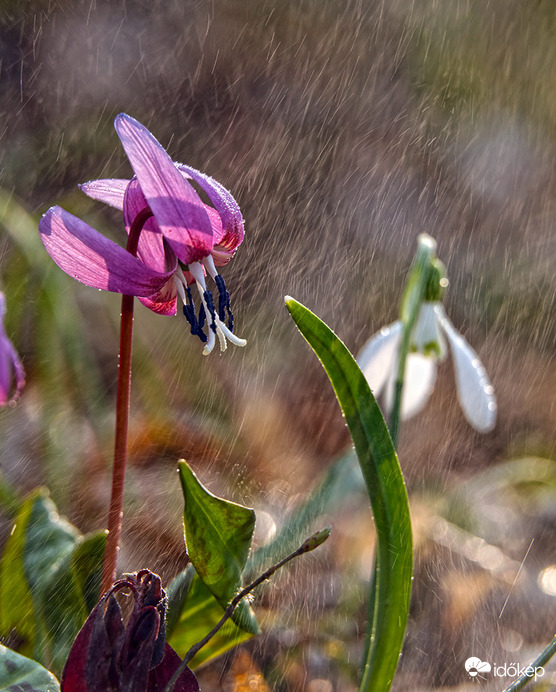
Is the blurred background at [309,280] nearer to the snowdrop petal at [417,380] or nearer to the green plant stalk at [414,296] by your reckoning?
the snowdrop petal at [417,380]

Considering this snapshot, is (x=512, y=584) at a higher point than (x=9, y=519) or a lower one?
lower

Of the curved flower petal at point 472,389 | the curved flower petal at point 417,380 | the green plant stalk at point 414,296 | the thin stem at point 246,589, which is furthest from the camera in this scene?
the curved flower petal at point 417,380

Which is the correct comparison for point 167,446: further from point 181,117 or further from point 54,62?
point 54,62

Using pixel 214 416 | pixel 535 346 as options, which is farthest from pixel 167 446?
pixel 535 346

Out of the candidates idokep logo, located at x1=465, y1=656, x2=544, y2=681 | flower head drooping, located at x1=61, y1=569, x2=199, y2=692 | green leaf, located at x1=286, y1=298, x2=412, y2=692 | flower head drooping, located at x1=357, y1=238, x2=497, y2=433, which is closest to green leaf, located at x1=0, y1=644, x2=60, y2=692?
flower head drooping, located at x1=61, y1=569, x2=199, y2=692

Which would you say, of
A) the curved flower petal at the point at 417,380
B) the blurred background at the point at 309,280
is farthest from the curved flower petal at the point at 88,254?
the curved flower petal at the point at 417,380

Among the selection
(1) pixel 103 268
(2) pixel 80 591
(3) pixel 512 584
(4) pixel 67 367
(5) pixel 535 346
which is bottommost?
(5) pixel 535 346

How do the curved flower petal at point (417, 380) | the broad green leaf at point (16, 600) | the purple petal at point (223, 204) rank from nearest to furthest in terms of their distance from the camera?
1. the purple petal at point (223, 204)
2. the broad green leaf at point (16, 600)
3. the curved flower petal at point (417, 380)
